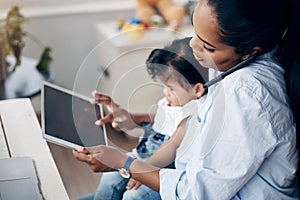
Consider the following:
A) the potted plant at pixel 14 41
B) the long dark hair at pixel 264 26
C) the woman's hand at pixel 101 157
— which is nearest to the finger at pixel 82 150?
the woman's hand at pixel 101 157

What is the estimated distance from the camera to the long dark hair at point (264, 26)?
0.99 m

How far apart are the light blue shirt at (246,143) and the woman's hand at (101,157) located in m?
0.13

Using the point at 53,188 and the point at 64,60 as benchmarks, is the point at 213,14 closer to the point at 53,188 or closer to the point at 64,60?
the point at 53,188

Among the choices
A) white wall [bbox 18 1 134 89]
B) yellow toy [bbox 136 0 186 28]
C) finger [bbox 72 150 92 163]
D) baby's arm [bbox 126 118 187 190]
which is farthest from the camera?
white wall [bbox 18 1 134 89]

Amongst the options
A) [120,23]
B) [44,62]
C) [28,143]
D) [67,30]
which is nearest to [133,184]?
[28,143]

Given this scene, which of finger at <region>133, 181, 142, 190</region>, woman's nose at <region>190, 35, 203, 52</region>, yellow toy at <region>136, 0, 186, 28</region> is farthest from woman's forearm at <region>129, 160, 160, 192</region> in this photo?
yellow toy at <region>136, 0, 186, 28</region>

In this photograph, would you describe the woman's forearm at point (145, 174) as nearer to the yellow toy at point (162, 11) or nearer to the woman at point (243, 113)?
the woman at point (243, 113)

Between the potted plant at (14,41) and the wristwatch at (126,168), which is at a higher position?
the wristwatch at (126,168)

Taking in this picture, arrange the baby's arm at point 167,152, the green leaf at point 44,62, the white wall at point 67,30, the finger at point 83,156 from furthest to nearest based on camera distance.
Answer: the white wall at point 67,30 → the green leaf at point 44,62 → the baby's arm at point 167,152 → the finger at point 83,156

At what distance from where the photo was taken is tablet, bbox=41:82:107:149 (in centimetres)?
115

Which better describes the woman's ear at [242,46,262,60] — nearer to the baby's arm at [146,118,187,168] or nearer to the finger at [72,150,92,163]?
the baby's arm at [146,118,187,168]

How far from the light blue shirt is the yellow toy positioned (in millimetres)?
1512

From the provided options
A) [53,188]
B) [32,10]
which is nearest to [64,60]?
[32,10]

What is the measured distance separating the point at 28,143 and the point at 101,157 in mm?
204
